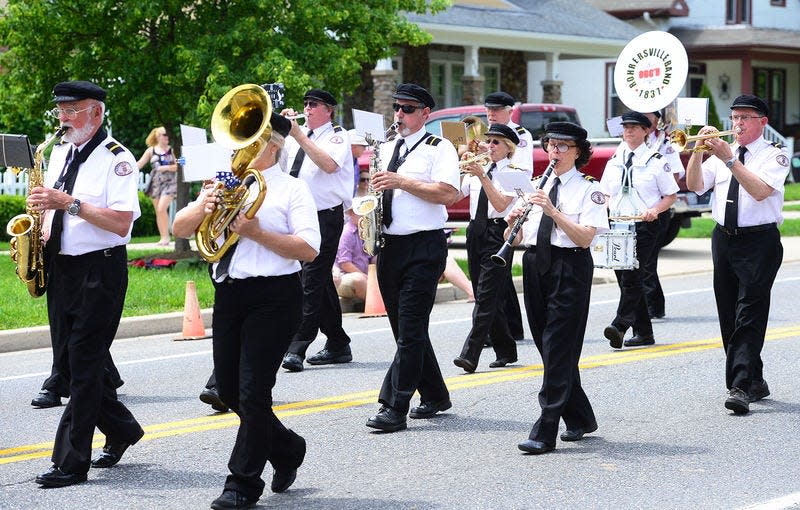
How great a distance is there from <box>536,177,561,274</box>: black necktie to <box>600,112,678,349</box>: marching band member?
4134 mm

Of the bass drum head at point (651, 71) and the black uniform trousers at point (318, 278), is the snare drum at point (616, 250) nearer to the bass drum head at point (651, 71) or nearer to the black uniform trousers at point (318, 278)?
the bass drum head at point (651, 71)

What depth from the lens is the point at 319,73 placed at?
56.4 feet

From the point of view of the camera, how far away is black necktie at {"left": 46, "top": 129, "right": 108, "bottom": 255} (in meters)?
7.01

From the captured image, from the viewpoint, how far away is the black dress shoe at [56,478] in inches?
267

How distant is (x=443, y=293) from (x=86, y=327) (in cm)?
861

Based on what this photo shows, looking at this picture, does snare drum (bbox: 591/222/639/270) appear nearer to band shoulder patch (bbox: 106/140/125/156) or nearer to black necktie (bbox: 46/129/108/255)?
band shoulder patch (bbox: 106/140/125/156)

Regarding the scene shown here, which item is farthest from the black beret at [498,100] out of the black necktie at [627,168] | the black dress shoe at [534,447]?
the black dress shoe at [534,447]

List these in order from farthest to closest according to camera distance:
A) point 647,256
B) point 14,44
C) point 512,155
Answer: point 14,44
point 647,256
point 512,155

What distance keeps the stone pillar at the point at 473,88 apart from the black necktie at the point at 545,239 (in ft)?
74.1

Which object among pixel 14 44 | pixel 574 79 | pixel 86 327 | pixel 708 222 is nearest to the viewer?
pixel 86 327

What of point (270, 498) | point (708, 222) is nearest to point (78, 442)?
point (270, 498)

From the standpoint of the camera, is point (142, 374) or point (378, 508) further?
point (142, 374)

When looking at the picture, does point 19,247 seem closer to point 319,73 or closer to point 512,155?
point 512,155

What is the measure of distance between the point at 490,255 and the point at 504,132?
1075 mm
